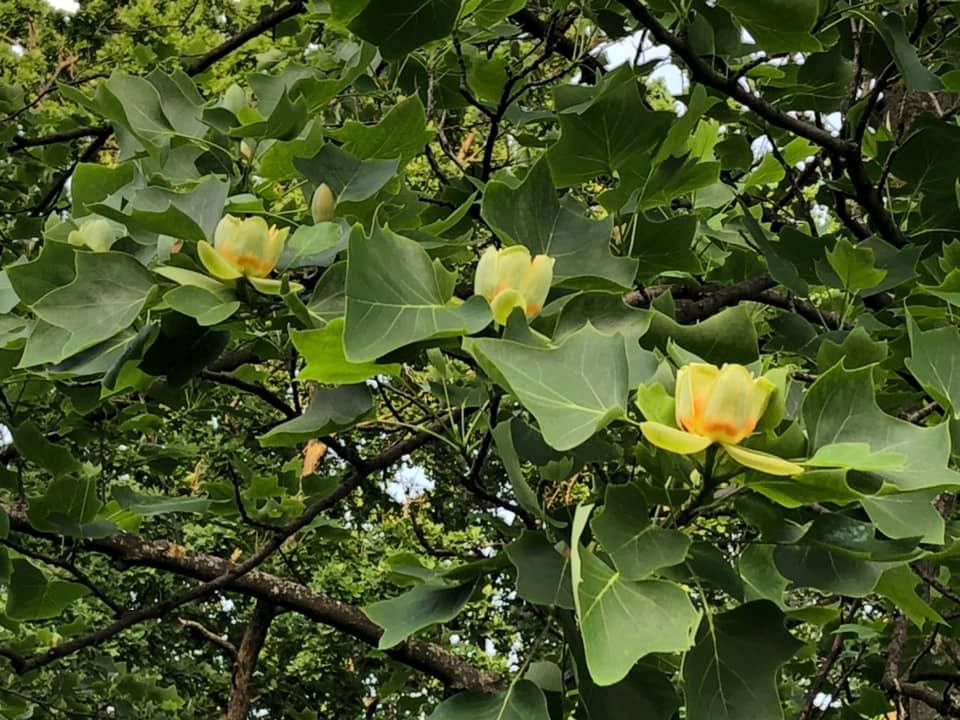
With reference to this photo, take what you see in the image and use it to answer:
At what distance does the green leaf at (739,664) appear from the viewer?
0.76 metres

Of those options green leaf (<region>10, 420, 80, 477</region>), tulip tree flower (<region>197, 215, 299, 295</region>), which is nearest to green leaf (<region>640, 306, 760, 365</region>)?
tulip tree flower (<region>197, 215, 299, 295</region>)

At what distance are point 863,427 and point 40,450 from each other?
4.49ft

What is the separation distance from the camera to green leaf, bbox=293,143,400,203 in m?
1.09

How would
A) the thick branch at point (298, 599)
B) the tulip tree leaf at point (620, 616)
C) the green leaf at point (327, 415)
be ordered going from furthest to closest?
the thick branch at point (298, 599), the green leaf at point (327, 415), the tulip tree leaf at point (620, 616)

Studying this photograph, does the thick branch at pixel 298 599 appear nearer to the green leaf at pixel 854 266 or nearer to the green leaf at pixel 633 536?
the green leaf at pixel 854 266

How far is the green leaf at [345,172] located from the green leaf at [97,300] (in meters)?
0.22

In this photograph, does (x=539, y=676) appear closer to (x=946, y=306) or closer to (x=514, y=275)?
(x=514, y=275)

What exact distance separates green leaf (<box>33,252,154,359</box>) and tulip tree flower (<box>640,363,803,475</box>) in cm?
50

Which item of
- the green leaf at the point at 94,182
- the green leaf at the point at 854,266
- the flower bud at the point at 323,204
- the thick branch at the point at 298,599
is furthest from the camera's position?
the thick branch at the point at 298,599

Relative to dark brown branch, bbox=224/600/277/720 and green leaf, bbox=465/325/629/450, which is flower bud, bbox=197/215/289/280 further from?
dark brown branch, bbox=224/600/277/720

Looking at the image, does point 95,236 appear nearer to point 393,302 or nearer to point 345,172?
point 345,172

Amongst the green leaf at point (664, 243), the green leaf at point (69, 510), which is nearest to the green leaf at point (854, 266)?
the green leaf at point (664, 243)

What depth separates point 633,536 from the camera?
75 cm

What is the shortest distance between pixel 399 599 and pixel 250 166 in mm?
536
